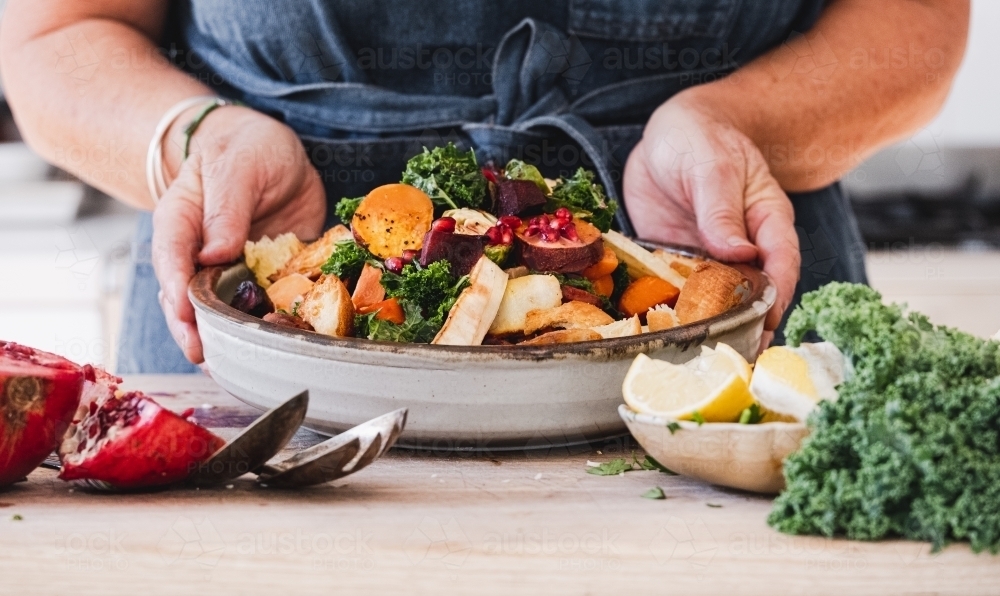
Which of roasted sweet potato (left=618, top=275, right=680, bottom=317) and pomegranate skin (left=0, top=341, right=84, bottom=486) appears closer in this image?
pomegranate skin (left=0, top=341, right=84, bottom=486)

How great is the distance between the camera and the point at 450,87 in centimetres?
220

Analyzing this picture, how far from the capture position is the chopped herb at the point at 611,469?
1265mm

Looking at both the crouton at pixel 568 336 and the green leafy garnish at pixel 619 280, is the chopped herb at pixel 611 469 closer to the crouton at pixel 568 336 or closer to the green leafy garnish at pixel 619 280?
the crouton at pixel 568 336

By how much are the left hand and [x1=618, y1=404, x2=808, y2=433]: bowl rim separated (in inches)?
25.3

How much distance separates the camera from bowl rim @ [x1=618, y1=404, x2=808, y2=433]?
109 centimetres

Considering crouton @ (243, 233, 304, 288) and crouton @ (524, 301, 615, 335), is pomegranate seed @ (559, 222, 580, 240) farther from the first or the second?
crouton @ (243, 233, 304, 288)

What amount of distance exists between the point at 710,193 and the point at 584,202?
337 mm

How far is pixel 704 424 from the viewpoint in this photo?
1.12 meters

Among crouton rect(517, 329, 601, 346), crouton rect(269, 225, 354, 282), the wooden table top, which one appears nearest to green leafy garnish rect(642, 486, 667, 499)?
the wooden table top

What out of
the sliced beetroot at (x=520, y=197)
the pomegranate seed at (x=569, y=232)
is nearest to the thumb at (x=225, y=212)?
the sliced beetroot at (x=520, y=197)

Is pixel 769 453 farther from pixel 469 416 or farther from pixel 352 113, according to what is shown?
pixel 352 113

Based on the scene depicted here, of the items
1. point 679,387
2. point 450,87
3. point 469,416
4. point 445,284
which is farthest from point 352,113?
point 679,387

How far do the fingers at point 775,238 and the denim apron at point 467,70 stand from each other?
13.0 inches

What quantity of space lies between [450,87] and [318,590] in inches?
56.6
